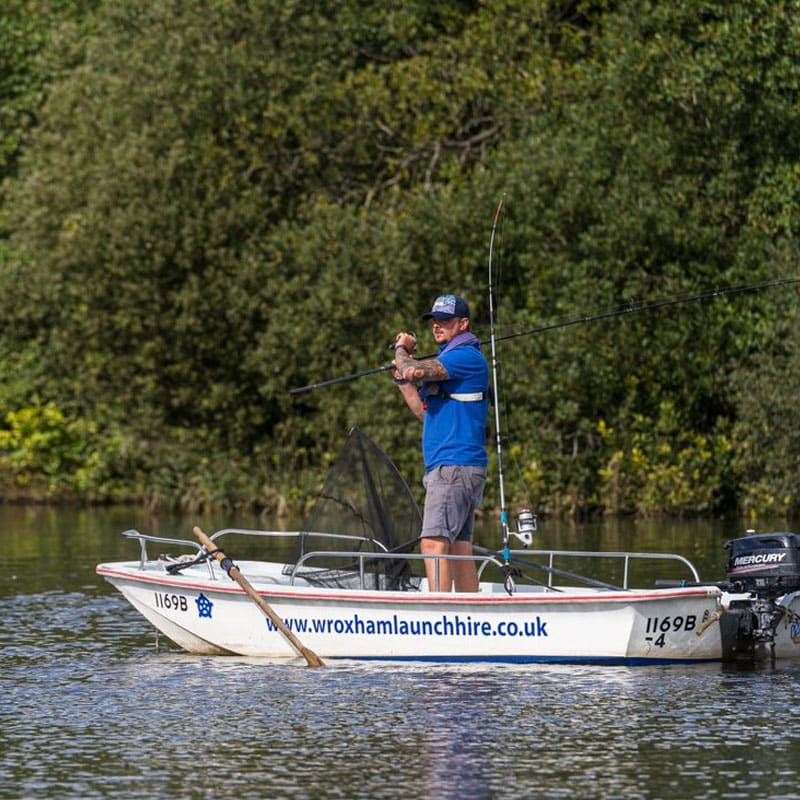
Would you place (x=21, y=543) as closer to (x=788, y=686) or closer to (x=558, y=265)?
(x=558, y=265)

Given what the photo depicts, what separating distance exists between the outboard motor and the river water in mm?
222

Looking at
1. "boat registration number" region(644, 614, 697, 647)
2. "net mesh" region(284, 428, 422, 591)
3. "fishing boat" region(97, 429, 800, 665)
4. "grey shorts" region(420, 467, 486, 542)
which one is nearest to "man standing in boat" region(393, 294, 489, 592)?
"grey shorts" region(420, 467, 486, 542)

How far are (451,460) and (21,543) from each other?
14.3 m

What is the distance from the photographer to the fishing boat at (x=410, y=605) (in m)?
13.3

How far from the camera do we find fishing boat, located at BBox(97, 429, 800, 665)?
13.3 meters

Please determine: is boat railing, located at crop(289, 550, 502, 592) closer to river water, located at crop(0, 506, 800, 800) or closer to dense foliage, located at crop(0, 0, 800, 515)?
river water, located at crop(0, 506, 800, 800)

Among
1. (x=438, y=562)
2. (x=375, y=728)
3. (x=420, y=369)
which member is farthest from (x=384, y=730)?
(x=420, y=369)

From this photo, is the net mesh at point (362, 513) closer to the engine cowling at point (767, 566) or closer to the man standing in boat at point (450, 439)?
the man standing in boat at point (450, 439)

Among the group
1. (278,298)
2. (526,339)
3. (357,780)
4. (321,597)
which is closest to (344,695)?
(321,597)

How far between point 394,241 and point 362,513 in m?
17.1

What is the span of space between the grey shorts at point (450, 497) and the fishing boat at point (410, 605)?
1.28 feet

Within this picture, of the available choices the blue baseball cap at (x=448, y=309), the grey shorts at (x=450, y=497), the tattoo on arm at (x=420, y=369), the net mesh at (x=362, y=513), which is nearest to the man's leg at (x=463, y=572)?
the grey shorts at (x=450, y=497)

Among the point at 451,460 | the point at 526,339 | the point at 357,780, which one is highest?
the point at 526,339

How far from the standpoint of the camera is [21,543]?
26.7m
